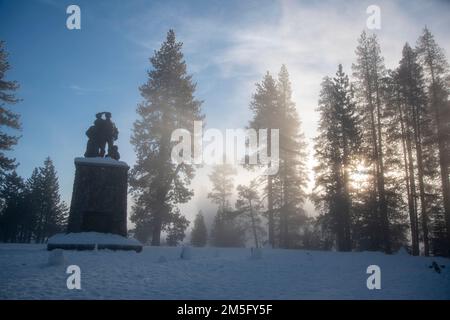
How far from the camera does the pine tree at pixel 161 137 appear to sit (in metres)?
22.5

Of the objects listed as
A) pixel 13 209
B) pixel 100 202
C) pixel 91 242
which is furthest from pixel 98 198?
pixel 13 209

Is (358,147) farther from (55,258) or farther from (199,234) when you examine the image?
(199,234)

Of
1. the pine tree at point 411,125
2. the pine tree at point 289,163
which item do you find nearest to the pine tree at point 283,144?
the pine tree at point 289,163

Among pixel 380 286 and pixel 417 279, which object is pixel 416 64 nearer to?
pixel 417 279

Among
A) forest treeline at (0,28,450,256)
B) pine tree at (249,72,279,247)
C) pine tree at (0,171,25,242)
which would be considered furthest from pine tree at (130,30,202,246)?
pine tree at (0,171,25,242)

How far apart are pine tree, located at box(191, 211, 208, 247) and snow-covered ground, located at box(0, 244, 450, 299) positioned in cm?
3644

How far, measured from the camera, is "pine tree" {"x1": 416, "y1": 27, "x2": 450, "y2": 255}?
20.7 m

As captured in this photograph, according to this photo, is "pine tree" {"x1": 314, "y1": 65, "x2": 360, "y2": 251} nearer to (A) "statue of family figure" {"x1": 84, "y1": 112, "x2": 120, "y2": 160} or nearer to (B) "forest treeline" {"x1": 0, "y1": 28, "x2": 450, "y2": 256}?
(B) "forest treeline" {"x1": 0, "y1": 28, "x2": 450, "y2": 256}

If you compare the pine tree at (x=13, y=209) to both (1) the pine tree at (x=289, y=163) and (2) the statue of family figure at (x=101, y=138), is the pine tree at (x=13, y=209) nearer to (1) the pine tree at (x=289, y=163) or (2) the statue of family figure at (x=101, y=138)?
(2) the statue of family figure at (x=101, y=138)

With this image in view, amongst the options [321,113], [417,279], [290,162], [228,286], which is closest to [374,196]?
[290,162]

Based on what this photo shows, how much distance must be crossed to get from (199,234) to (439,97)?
35.4 meters

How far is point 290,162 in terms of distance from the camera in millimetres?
26125

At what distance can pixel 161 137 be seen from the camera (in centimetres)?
2297
